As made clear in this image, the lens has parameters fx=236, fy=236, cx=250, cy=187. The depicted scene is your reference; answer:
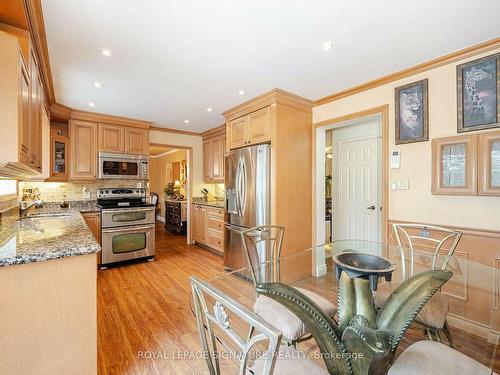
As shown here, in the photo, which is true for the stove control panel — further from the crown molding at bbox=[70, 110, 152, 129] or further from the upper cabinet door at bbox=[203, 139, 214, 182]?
the upper cabinet door at bbox=[203, 139, 214, 182]

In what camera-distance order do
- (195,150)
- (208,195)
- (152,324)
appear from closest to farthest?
(152,324) → (195,150) → (208,195)

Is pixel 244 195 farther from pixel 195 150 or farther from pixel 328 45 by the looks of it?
pixel 195 150

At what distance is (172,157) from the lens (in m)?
7.76

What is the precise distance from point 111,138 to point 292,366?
4.20m

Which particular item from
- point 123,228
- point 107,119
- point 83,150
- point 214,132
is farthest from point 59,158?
point 214,132

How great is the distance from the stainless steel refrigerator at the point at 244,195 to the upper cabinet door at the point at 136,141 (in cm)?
173

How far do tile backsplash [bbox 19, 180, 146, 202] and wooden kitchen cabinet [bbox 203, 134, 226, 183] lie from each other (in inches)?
60.6

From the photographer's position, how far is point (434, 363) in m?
0.99

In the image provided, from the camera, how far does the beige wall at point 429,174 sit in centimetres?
201

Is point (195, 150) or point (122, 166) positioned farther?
point (195, 150)

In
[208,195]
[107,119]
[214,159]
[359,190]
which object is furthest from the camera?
[208,195]

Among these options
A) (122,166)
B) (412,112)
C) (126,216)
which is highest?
(412,112)

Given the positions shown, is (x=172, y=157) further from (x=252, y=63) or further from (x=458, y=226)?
(x=458, y=226)

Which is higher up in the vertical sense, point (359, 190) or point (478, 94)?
point (478, 94)
